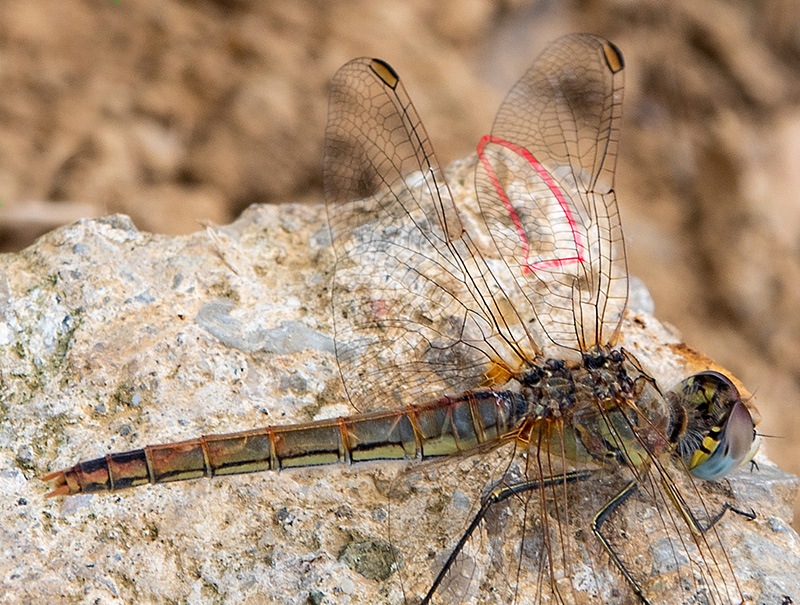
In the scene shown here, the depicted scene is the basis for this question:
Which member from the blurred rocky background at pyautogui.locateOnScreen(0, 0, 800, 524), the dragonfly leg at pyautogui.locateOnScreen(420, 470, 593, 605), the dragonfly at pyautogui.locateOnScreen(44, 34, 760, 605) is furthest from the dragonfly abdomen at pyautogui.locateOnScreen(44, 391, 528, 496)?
the blurred rocky background at pyautogui.locateOnScreen(0, 0, 800, 524)

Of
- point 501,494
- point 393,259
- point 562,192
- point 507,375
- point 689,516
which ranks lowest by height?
point 689,516

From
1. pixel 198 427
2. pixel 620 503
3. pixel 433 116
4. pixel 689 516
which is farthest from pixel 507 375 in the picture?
pixel 433 116

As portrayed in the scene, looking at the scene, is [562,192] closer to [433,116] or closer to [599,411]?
[599,411]

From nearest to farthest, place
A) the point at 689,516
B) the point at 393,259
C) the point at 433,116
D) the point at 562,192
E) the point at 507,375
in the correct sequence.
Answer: the point at 689,516, the point at 507,375, the point at 393,259, the point at 562,192, the point at 433,116

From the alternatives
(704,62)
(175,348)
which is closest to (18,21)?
(175,348)

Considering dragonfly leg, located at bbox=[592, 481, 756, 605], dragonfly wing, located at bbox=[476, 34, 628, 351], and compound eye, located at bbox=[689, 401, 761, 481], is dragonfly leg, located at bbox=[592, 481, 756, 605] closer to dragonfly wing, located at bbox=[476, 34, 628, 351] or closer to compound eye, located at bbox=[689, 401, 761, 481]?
compound eye, located at bbox=[689, 401, 761, 481]

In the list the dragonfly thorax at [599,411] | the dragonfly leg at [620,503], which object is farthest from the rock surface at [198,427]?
the dragonfly thorax at [599,411]

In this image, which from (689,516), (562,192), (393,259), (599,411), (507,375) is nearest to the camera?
(689,516)
